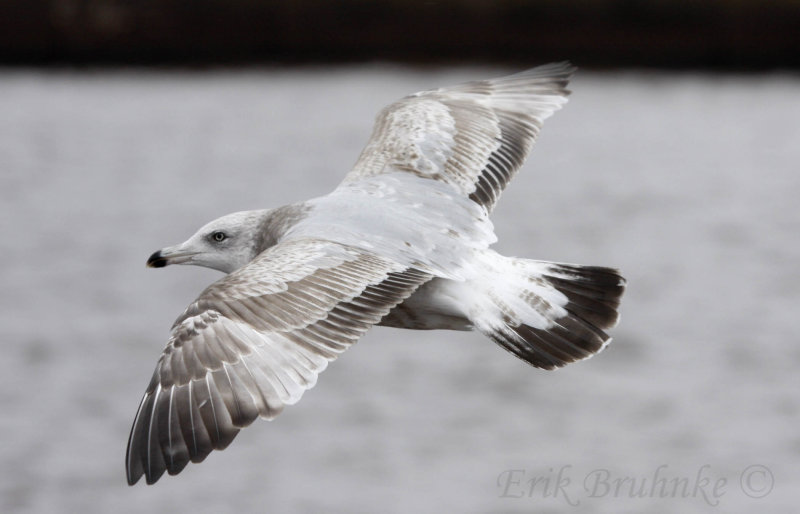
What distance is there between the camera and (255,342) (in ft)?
16.1

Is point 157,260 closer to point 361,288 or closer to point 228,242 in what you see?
point 228,242

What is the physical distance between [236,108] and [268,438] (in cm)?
1556

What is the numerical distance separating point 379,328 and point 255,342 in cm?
1178

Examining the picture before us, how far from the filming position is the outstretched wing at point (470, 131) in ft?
21.3

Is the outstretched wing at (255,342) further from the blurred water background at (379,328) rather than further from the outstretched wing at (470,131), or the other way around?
the blurred water background at (379,328)

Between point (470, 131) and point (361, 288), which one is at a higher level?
point (470, 131)

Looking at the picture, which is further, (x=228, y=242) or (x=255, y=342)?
(x=228, y=242)

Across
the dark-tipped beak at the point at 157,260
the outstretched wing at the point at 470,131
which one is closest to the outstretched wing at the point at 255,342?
the dark-tipped beak at the point at 157,260

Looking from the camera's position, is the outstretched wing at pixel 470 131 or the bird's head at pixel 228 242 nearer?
the bird's head at pixel 228 242

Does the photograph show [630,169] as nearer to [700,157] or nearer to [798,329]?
[700,157]

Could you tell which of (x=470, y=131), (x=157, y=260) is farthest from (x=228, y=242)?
(x=470, y=131)

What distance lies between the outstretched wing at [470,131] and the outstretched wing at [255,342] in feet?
3.99

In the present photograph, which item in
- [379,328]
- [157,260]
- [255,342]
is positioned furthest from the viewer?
[379,328]

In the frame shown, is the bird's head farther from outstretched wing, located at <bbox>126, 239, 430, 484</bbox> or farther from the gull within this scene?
outstretched wing, located at <bbox>126, 239, 430, 484</bbox>
